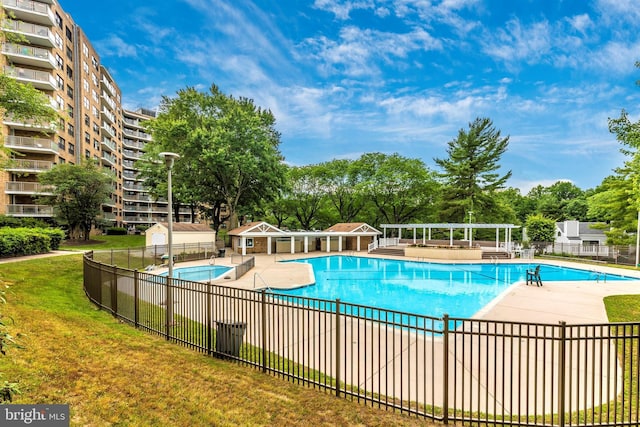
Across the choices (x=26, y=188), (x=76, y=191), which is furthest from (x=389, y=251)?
(x=26, y=188)

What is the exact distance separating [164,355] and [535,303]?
12.3 m

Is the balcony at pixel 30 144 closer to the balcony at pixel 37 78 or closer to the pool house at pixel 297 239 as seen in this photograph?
the balcony at pixel 37 78

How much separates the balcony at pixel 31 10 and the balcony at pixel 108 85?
1377cm

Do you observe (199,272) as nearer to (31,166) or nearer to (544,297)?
(544,297)

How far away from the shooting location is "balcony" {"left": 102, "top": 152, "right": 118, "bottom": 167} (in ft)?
143

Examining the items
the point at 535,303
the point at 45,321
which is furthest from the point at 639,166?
the point at 45,321

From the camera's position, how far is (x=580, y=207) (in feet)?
170

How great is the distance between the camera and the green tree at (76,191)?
2600 cm

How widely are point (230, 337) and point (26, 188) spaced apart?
34.9 metres

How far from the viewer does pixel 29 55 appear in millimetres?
29344

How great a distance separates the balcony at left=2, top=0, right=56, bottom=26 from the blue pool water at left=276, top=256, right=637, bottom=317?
3606 centimetres

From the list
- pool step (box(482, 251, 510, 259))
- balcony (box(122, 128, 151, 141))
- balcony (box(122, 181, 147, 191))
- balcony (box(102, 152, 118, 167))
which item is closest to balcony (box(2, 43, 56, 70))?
balcony (box(102, 152, 118, 167))

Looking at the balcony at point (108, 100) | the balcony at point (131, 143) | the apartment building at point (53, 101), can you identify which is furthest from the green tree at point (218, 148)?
the balcony at point (131, 143)

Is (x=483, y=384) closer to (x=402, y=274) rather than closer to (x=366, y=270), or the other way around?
(x=402, y=274)
